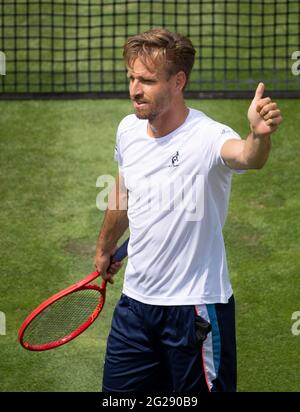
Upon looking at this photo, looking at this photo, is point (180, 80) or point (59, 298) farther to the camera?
point (59, 298)

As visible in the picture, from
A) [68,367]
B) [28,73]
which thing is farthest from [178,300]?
[28,73]

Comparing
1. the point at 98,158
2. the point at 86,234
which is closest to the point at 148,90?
the point at 86,234

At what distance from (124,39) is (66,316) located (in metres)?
7.24

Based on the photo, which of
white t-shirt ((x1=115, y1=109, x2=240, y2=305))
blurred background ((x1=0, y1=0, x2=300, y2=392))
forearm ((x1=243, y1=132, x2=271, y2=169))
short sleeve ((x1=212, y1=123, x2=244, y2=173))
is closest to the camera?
forearm ((x1=243, y1=132, x2=271, y2=169))

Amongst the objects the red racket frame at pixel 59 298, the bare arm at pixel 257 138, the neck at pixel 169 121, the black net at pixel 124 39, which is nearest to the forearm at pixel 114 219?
the red racket frame at pixel 59 298

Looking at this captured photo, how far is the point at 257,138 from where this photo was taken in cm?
610

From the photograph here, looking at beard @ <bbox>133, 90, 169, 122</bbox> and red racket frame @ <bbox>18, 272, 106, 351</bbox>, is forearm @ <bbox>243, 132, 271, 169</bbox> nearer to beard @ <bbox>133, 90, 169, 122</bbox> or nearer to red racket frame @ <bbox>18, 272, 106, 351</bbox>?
beard @ <bbox>133, 90, 169, 122</bbox>

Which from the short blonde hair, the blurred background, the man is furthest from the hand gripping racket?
the short blonde hair

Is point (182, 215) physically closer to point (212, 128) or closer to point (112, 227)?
point (212, 128)

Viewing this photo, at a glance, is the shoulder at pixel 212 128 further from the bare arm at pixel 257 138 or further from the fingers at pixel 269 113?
the fingers at pixel 269 113

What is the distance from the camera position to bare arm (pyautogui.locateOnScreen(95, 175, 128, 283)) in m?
7.29

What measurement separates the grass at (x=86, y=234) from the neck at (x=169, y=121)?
7.79 ft

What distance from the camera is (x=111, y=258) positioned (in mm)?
7371

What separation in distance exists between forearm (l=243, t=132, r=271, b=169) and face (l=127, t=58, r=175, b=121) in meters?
0.69
